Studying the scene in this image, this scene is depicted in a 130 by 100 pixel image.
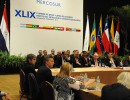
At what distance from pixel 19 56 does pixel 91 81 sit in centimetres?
654

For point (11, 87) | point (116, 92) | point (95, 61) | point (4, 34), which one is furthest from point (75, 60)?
point (116, 92)

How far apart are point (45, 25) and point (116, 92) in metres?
9.11

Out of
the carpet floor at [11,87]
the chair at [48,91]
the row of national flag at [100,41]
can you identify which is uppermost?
the row of national flag at [100,41]

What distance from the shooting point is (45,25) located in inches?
462

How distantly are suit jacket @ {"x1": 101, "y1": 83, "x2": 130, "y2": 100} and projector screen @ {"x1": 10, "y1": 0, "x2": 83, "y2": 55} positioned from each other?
8314 mm

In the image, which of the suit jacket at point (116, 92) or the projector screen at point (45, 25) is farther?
the projector screen at point (45, 25)

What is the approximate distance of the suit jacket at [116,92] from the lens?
285 centimetres

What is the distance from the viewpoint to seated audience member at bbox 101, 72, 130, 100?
2854 millimetres

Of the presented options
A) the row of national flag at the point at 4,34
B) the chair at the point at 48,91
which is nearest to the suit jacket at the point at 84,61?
the row of national flag at the point at 4,34

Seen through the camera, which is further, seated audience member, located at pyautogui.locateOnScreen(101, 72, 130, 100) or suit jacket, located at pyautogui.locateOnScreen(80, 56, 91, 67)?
suit jacket, located at pyautogui.locateOnScreen(80, 56, 91, 67)

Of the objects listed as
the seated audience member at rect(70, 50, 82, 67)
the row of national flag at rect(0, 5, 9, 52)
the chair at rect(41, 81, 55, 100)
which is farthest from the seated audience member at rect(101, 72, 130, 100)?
the row of national flag at rect(0, 5, 9, 52)

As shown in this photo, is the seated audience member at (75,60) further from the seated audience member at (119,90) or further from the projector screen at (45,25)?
the seated audience member at (119,90)

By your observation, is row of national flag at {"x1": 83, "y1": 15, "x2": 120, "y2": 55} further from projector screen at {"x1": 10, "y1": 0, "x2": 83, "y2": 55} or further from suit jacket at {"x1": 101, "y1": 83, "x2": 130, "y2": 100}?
suit jacket at {"x1": 101, "y1": 83, "x2": 130, "y2": 100}

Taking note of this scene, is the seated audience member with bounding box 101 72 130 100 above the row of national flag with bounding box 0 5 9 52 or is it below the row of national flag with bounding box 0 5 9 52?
below
